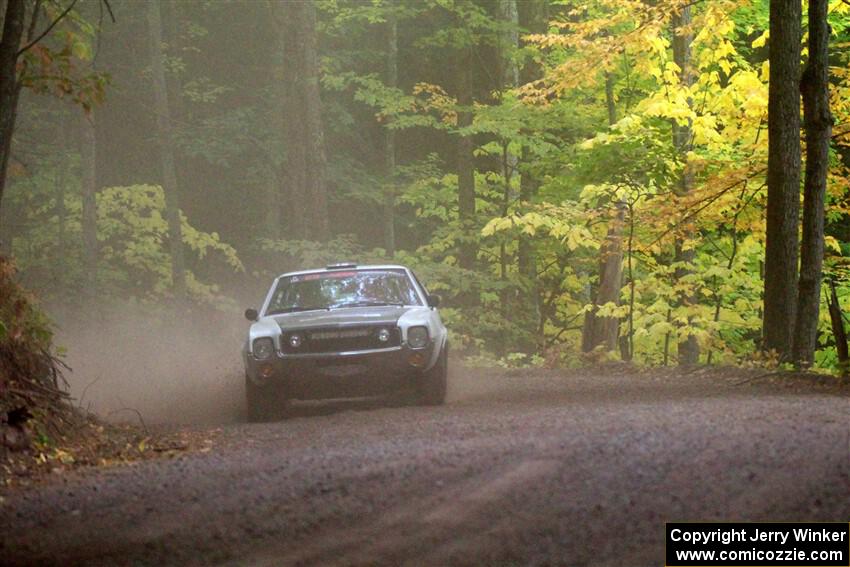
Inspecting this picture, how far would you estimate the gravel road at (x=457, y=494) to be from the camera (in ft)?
20.4

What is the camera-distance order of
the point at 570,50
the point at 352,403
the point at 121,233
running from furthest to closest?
the point at 121,233 < the point at 570,50 < the point at 352,403

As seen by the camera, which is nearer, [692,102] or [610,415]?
[610,415]

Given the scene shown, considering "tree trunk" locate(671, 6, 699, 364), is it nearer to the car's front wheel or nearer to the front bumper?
the front bumper

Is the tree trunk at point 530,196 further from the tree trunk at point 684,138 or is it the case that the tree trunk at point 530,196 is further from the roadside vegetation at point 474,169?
the tree trunk at point 684,138

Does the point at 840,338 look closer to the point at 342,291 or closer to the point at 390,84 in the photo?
the point at 342,291

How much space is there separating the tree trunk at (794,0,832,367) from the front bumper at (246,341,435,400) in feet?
18.1

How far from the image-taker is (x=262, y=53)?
1615 inches

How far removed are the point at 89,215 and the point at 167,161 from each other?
2.81 meters

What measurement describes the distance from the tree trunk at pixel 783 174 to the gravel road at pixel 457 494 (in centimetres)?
574

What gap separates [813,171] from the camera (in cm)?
1517

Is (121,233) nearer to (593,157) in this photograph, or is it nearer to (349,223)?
(349,223)

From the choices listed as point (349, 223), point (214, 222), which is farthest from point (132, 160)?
point (349, 223)

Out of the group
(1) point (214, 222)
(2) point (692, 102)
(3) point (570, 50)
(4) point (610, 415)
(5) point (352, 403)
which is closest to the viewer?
(4) point (610, 415)

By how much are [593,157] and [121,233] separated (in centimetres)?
2132
